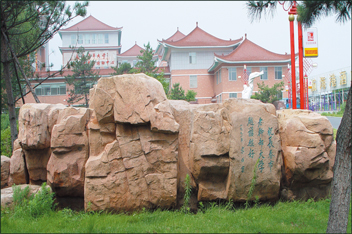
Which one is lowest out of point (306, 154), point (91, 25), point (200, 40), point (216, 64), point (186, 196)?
point (186, 196)

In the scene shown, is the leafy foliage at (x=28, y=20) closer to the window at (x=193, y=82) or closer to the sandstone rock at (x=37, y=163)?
the sandstone rock at (x=37, y=163)

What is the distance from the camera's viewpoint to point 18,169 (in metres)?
5.35

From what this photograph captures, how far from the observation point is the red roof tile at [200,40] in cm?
2110

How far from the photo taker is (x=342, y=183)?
3.37 metres

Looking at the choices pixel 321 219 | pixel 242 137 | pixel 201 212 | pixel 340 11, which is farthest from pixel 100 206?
pixel 340 11

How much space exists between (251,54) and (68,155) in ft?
55.0

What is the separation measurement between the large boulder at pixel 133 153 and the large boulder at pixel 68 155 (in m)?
0.34

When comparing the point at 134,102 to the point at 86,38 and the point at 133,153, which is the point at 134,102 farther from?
the point at 86,38

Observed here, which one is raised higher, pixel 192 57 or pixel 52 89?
pixel 192 57

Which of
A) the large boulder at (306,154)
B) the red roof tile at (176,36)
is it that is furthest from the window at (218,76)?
the large boulder at (306,154)

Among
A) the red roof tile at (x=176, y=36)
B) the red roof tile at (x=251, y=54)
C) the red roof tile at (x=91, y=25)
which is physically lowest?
the red roof tile at (x=251, y=54)

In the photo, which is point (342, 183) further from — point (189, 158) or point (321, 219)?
point (189, 158)

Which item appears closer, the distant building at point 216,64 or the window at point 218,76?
the distant building at point 216,64

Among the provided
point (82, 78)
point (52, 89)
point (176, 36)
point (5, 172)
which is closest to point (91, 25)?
point (176, 36)
